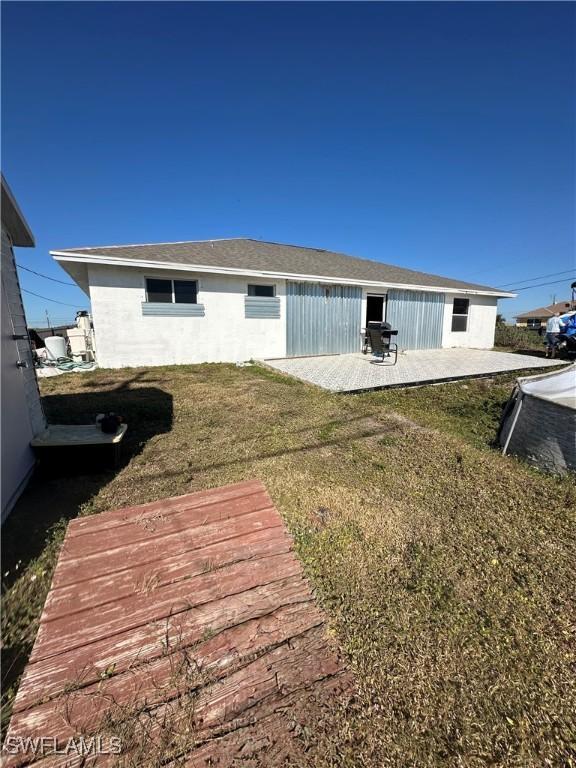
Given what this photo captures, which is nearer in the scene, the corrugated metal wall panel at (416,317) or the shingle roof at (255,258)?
the shingle roof at (255,258)

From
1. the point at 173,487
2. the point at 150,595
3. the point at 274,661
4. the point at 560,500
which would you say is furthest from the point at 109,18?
the point at 560,500

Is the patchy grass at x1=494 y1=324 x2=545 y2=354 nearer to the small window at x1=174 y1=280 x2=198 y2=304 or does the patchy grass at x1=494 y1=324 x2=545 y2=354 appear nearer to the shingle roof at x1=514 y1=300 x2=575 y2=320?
the small window at x1=174 y1=280 x2=198 y2=304

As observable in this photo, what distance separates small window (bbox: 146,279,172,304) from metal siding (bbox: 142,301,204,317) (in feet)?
0.41

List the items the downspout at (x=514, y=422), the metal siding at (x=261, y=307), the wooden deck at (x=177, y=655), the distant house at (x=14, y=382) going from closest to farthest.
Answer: the wooden deck at (x=177, y=655) → the distant house at (x=14, y=382) → the downspout at (x=514, y=422) → the metal siding at (x=261, y=307)

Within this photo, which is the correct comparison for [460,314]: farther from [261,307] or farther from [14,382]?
[14,382]

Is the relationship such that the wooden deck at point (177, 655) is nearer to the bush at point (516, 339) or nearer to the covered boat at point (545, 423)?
the covered boat at point (545, 423)

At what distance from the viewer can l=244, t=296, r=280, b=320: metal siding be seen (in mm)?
9719

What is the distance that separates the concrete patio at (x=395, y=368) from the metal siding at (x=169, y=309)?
8.32ft

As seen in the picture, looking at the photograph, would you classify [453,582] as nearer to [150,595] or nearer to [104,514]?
[150,595]

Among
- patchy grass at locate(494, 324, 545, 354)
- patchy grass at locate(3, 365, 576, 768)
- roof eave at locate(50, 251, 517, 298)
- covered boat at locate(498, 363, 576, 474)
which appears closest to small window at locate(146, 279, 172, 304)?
roof eave at locate(50, 251, 517, 298)

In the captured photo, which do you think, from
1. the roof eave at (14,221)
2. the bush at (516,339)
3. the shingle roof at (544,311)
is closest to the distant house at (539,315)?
the shingle roof at (544,311)

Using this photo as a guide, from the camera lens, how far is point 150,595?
181cm

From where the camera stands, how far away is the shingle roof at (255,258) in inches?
340

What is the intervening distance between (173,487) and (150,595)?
1.23m
